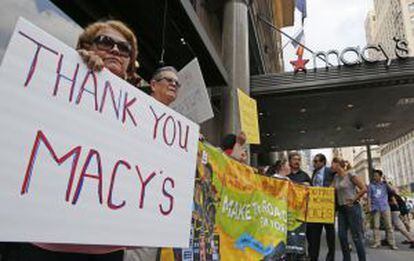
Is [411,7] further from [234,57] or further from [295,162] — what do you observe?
[295,162]

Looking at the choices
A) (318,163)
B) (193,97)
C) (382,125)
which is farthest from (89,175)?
(382,125)

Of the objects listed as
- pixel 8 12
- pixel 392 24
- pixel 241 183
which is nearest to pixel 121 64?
pixel 241 183

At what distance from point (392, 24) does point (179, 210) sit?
10077 centimetres

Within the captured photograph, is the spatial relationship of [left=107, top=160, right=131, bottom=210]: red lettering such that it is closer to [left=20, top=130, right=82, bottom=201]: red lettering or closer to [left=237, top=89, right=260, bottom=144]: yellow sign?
[left=20, top=130, right=82, bottom=201]: red lettering

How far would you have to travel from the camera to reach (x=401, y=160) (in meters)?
88.9

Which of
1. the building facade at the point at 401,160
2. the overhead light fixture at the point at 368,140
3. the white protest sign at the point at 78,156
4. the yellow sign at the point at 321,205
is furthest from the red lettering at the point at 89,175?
the building facade at the point at 401,160

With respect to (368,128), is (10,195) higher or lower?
lower

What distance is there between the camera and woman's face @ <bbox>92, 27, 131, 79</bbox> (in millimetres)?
1654

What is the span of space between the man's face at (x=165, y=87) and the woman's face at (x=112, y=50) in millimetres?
610

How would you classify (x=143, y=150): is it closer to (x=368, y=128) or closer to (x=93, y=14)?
(x=93, y=14)

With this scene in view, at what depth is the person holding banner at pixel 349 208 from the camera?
498cm

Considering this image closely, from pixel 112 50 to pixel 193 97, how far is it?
47.2 inches

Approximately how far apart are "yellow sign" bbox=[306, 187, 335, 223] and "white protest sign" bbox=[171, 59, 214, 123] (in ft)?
10.3

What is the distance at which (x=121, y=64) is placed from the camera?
5.55 ft
